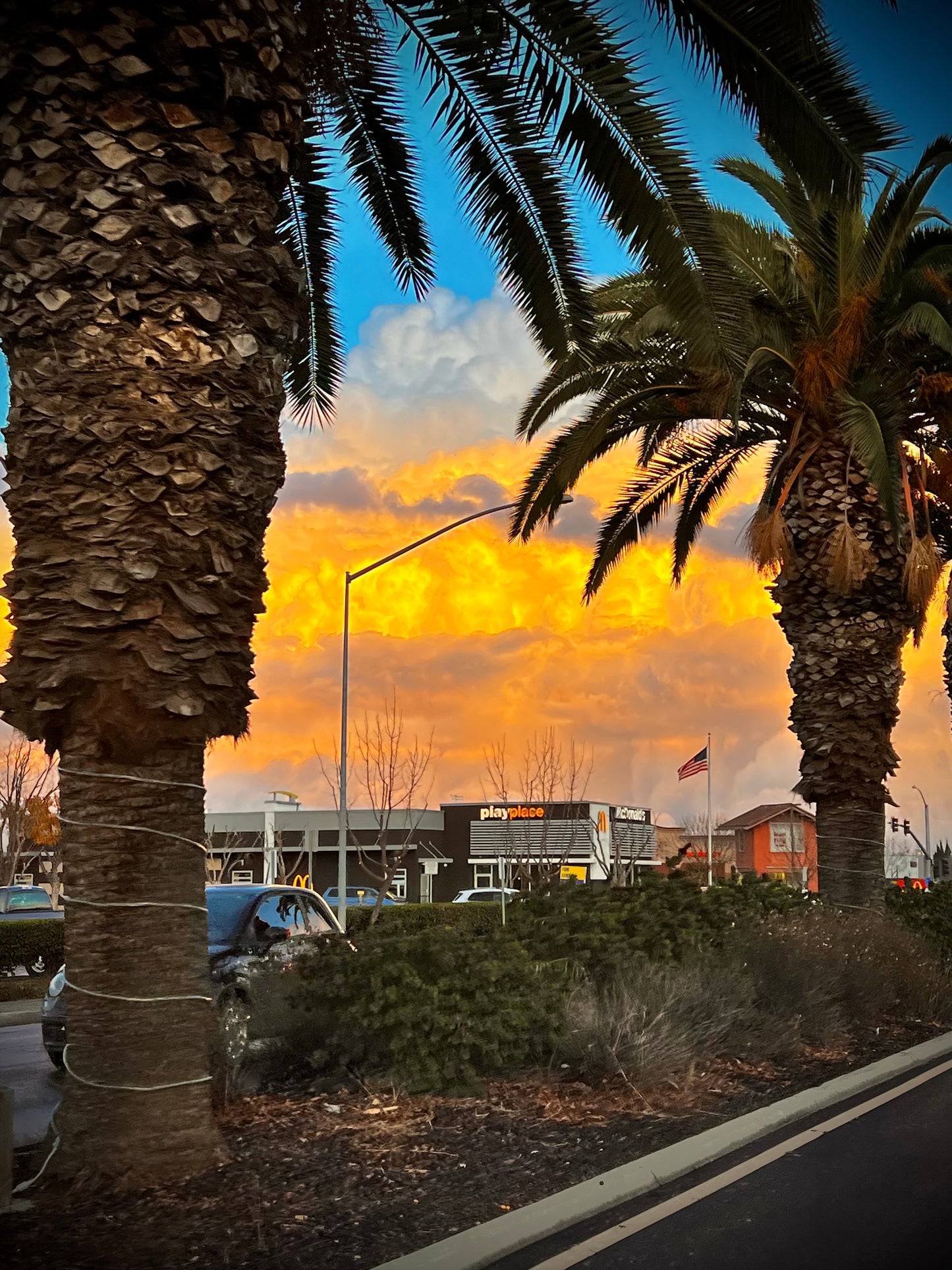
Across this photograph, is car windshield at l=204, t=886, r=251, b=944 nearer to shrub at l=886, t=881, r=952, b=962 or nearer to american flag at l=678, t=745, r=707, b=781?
shrub at l=886, t=881, r=952, b=962

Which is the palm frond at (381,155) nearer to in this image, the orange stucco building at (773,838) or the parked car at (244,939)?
the parked car at (244,939)

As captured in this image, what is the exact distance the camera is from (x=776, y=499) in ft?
56.9

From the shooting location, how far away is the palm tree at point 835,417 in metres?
15.8

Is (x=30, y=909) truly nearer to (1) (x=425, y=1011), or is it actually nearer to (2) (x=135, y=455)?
(1) (x=425, y=1011)

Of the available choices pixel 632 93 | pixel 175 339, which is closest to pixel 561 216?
pixel 632 93

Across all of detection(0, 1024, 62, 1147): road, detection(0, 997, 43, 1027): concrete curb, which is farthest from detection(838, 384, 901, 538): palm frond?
detection(0, 997, 43, 1027): concrete curb

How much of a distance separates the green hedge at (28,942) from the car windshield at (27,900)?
5.36 meters

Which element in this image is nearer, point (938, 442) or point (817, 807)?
point (817, 807)

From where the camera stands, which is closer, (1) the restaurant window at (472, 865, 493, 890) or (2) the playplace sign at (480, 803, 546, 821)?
(2) the playplace sign at (480, 803, 546, 821)

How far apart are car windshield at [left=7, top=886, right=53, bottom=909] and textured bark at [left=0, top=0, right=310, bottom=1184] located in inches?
845

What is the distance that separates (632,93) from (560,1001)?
6779 mm

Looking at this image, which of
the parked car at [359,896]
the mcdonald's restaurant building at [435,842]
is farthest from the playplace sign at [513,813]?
the parked car at [359,896]

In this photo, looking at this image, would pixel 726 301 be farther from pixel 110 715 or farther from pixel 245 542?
pixel 110 715

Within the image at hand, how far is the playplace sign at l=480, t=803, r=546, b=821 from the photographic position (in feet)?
184
